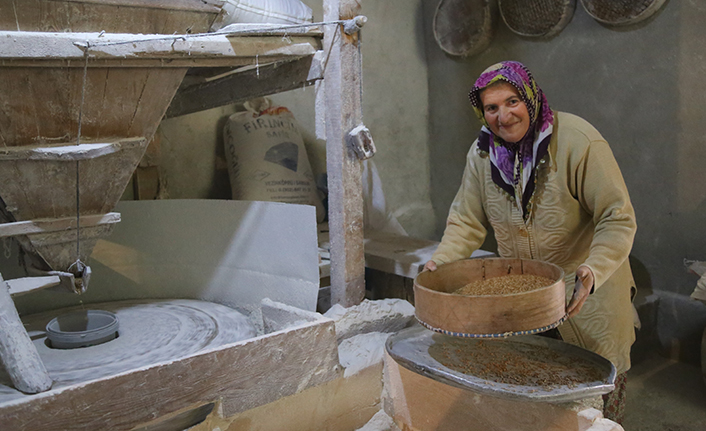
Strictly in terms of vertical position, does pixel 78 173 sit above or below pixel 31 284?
above

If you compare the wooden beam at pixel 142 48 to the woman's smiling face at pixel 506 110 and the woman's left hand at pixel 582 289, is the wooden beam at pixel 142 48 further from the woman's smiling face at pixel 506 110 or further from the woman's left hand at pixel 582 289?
the woman's left hand at pixel 582 289

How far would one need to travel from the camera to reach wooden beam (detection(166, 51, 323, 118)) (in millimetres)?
2480

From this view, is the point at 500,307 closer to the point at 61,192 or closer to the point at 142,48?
the point at 142,48


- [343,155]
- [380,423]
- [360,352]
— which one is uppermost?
[343,155]

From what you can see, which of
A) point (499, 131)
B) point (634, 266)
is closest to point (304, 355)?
point (499, 131)

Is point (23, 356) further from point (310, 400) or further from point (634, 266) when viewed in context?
point (634, 266)

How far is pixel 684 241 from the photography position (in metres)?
3.56

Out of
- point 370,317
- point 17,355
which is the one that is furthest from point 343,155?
point 17,355

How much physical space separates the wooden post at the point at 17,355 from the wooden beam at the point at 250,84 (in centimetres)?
118

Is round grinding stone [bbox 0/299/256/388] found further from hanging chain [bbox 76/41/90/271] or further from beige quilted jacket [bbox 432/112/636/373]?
beige quilted jacket [bbox 432/112/636/373]

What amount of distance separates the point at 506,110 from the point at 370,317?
1.12 meters

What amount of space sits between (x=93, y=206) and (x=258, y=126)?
1.81 m

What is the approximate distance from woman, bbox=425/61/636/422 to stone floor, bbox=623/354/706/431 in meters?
0.98

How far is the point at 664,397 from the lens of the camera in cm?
323
